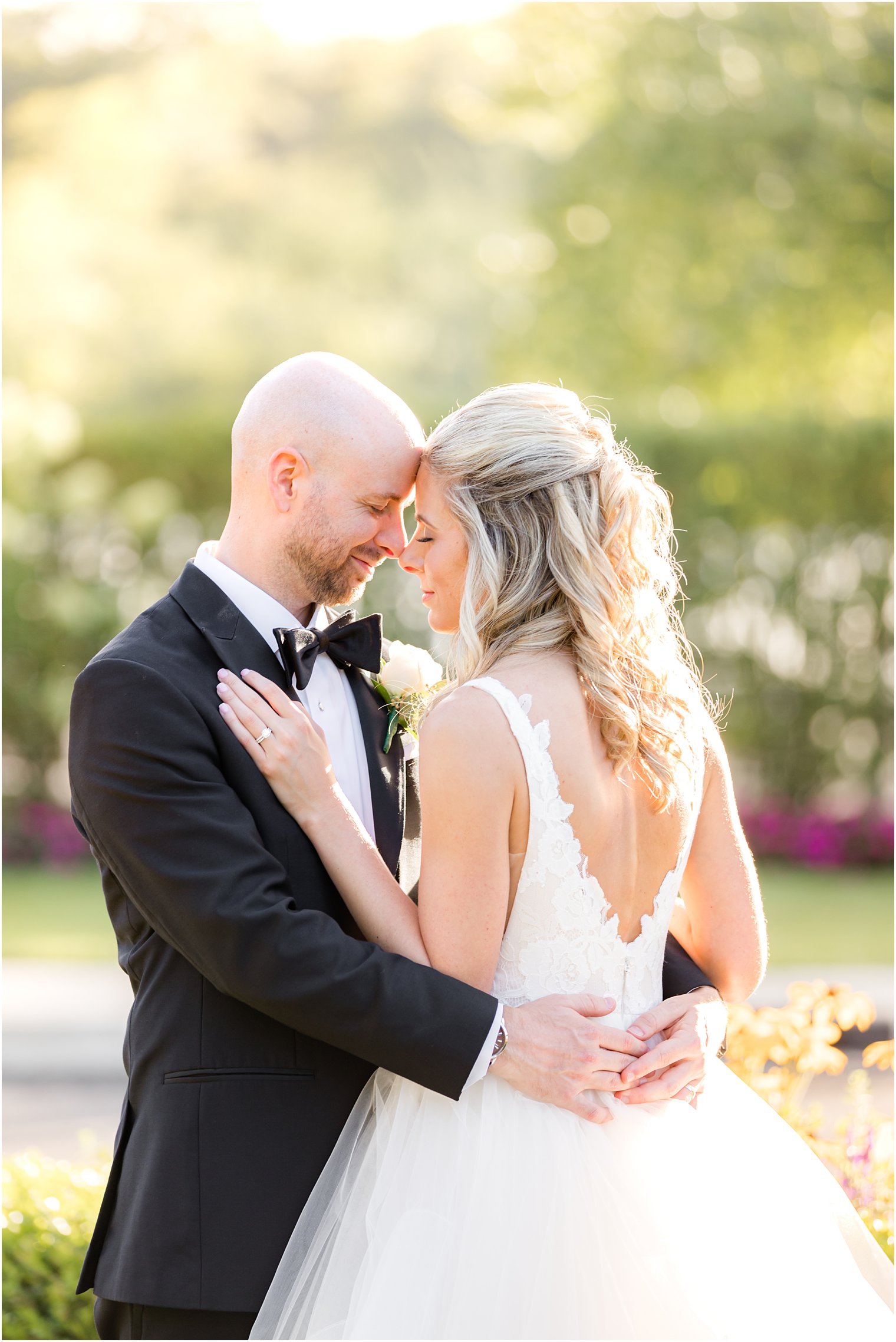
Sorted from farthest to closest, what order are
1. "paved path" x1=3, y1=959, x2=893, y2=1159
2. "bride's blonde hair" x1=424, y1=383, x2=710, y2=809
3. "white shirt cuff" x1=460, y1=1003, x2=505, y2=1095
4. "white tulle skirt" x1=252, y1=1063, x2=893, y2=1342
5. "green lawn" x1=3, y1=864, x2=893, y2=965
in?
"green lawn" x1=3, y1=864, x2=893, y2=965 → "paved path" x1=3, y1=959, x2=893, y2=1159 → "bride's blonde hair" x1=424, y1=383, x2=710, y2=809 → "white shirt cuff" x1=460, y1=1003, x2=505, y2=1095 → "white tulle skirt" x1=252, y1=1063, x2=893, y2=1342

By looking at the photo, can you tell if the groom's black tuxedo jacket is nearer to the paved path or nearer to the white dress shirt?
the white dress shirt

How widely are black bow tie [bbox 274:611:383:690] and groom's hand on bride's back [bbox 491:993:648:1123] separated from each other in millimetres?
859

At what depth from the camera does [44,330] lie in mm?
20750

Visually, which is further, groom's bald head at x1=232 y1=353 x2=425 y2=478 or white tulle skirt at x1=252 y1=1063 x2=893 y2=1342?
groom's bald head at x1=232 y1=353 x2=425 y2=478

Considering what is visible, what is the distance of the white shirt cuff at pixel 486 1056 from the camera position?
2348mm

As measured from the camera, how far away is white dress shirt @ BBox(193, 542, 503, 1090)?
9.08 ft

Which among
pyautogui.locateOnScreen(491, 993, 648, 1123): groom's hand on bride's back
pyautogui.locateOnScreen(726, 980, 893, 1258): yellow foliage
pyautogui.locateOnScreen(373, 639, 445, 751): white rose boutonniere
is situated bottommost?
pyautogui.locateOnScreen(726, 980, 893, 1258): yellow foliage

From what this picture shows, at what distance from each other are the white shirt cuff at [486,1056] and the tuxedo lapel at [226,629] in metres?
0.84

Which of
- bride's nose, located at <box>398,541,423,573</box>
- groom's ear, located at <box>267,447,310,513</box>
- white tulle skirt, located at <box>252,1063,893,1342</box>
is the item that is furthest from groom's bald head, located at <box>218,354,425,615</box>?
white tulle skirt, located at <box>252,1063,893,1342</box>

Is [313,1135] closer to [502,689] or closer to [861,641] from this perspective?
[502,689]

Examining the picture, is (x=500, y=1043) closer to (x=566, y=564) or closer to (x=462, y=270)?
(x=566, y=564)

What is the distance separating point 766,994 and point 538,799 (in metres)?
6.68

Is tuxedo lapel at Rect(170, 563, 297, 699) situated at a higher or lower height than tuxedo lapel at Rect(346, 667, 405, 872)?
higher

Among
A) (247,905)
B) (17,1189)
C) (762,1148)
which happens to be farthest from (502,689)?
(17,1189)
